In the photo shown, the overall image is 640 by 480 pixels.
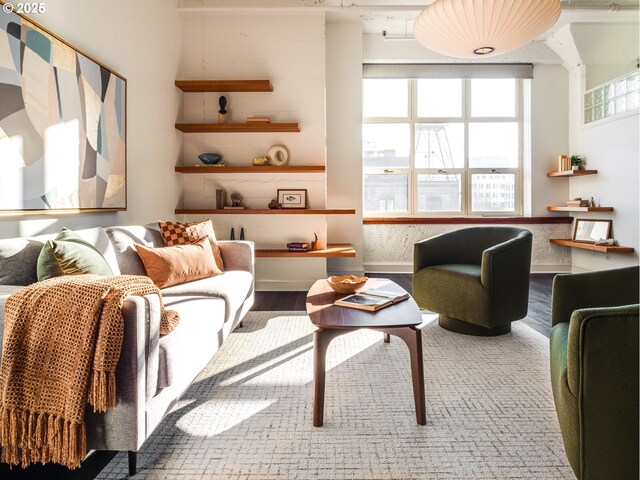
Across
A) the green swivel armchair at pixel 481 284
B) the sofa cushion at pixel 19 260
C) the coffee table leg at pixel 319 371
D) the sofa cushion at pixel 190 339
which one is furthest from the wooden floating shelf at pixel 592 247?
the sofa cushion at pixel 19 260

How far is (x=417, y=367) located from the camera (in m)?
1.75

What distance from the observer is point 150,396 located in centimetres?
139

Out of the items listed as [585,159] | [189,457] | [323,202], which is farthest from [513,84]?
[189,457]

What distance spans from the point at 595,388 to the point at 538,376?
1200 mm

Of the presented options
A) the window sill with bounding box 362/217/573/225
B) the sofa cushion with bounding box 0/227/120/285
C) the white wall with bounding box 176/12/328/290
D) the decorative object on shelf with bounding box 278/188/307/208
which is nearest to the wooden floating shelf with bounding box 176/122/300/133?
the white wall with bounding box 176/12/328/290

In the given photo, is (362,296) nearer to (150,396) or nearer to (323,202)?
(150,396)

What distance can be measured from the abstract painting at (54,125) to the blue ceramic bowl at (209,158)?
1408mm

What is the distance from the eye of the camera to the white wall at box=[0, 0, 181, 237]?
243 centimetres

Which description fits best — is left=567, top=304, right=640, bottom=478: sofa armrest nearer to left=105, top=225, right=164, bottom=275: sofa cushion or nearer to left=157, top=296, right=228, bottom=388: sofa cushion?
left=157, top=296, right=228, bottom=388: sofa cushion

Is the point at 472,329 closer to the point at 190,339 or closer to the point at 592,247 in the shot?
the point at 190,339

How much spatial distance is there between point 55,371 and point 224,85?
12.3 feet

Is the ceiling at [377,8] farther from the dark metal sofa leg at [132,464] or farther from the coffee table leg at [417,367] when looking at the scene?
the dark metal sofa leg at [132,464]

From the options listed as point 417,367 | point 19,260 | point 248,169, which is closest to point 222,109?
point 248,169

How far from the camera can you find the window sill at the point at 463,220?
5.34 meters
